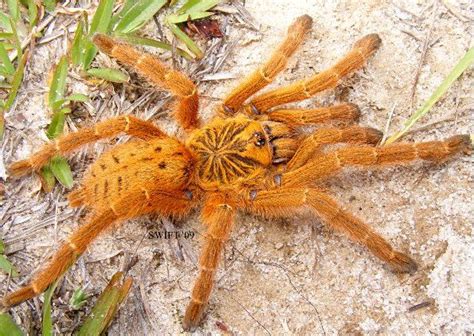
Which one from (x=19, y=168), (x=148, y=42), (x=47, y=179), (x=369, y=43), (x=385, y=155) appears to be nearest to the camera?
(x=385, y=155)

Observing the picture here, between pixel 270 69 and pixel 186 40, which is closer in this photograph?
pixel 270 69

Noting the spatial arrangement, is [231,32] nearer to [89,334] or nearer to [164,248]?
[164,248]

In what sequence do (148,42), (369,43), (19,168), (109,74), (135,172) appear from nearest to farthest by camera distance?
(135,172) < (19,168) < (369,43) < (109,74) < (148,42)

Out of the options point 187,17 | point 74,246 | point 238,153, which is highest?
point 187,17

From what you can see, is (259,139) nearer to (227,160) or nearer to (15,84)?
(227,160)

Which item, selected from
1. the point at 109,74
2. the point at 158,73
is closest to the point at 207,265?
the point at 158,73
